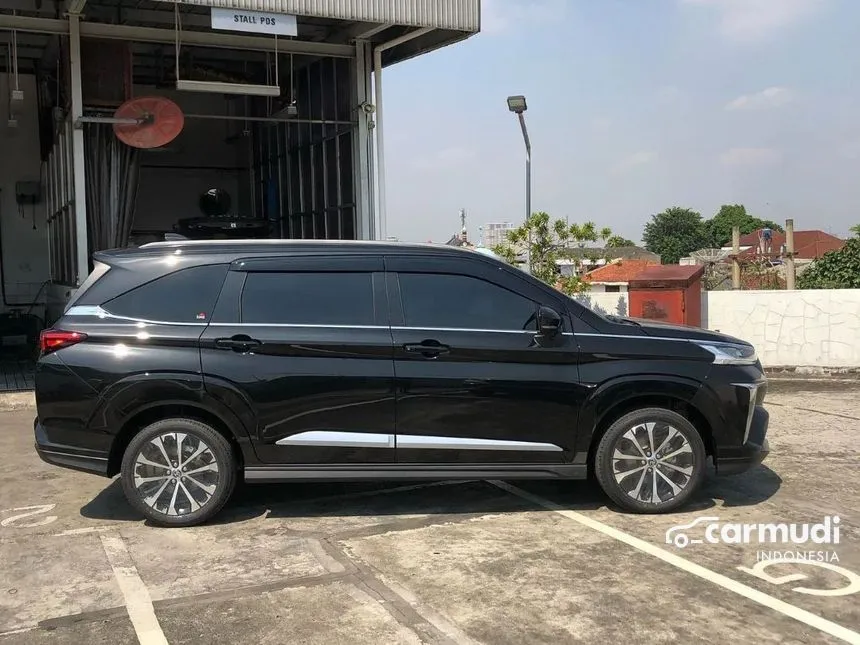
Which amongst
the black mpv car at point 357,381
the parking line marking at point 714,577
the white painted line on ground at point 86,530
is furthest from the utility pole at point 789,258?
the white painted line on ground at point 86,530

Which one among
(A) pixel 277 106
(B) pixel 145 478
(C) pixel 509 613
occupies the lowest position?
(C) pixel 509 613

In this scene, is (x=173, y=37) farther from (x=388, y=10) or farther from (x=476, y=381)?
(x=476, y=381)

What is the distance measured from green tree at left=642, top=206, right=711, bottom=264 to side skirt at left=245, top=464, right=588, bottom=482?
9857 centimetres

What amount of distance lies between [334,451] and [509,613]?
67.5 inches

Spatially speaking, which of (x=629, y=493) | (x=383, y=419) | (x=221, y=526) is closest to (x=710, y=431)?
(x=629, y=493)

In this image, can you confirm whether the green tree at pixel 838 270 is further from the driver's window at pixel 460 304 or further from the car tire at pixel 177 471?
the car tire at pixel 177 471

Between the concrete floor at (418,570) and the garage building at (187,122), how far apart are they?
6.80 meters

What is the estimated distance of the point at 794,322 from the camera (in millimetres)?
12312

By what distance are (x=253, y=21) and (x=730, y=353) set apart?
7487 mm

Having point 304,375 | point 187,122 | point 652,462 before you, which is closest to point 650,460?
point 652,462

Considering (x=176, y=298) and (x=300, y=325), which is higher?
(x=176, y=298)

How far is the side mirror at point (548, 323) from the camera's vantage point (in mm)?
5219

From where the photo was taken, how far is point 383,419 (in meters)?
5.19

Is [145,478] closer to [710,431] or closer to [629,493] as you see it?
[629,493]
